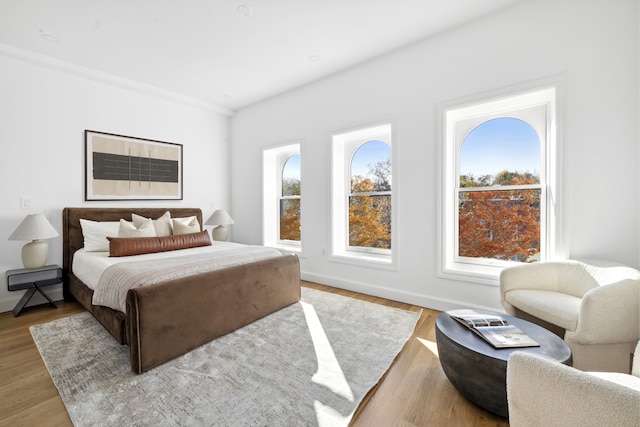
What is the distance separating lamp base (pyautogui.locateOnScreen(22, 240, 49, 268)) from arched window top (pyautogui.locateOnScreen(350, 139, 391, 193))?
12.2 feet

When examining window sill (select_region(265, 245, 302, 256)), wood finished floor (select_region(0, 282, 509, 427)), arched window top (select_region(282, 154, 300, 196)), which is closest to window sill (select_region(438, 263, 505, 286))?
wood finished floor (select_region(0, 282, 509, 427))

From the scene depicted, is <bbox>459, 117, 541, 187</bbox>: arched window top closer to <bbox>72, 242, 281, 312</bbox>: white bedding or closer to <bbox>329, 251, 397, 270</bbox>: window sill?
<bbox>329, 251, 397, 270</bbox>: window sill

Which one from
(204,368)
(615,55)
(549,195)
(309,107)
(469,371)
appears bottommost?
(204,368)

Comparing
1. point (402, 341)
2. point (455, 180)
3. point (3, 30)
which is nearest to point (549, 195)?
point (455, 180)

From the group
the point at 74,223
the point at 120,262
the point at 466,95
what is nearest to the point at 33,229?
the point at 74,223

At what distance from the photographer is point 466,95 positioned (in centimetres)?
271

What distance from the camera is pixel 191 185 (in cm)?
458

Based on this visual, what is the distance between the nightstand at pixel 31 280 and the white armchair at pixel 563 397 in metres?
4.12

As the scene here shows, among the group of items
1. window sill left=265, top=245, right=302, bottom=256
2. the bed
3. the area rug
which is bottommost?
the area rug

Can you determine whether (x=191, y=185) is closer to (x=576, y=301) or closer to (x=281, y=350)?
(x=281, y=350)

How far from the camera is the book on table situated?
142 centimetres

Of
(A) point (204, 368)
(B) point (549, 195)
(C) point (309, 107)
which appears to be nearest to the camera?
(A) point (204, 368)

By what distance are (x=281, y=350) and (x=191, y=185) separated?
137 inches

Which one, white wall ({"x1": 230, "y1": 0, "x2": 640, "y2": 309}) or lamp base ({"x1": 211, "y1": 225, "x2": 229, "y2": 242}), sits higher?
white wall ({"x1": 230, "y1": 0, "x2": 640, "y2": 309})
